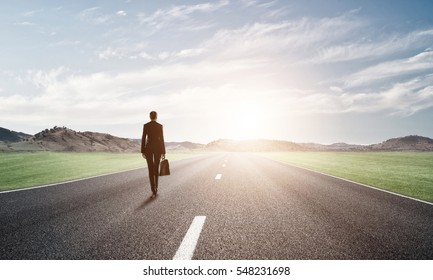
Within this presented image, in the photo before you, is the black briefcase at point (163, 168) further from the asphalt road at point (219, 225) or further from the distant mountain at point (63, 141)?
the distant mountain at point (63, 141)

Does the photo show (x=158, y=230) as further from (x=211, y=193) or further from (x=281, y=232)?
(x=211, y=193)

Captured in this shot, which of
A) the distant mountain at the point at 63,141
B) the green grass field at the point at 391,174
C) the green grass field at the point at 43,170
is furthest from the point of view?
the distant mountain at the point at 63,141

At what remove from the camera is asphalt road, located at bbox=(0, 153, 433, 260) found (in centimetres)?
418

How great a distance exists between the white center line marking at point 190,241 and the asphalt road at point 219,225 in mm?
84

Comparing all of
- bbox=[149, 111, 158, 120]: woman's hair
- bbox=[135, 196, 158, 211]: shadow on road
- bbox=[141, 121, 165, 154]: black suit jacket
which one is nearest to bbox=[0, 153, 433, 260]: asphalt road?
bbox=[135, 196, 158, 211]: shadow on road

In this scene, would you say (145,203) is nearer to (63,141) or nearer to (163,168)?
(163,168)

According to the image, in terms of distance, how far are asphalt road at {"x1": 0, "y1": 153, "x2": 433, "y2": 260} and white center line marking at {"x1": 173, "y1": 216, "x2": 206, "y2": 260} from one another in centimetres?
8

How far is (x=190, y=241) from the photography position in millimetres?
4590

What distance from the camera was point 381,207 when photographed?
761 cm

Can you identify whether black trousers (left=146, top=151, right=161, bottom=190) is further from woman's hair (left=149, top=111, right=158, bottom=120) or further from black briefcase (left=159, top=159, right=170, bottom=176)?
woman's hair (left=149, top=111, right=158, bottom=120)

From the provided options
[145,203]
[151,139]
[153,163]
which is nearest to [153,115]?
[151,139]

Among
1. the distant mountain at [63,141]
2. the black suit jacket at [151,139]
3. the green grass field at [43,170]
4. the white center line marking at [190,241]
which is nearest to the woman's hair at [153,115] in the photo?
the black suit jacket at [151,139]

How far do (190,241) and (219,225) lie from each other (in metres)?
1.10

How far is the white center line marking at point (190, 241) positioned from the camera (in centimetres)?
398
